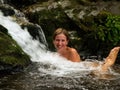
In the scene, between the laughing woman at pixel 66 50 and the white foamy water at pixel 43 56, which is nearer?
the laughing woman at pixel 66 50

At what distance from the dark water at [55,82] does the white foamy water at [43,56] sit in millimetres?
374

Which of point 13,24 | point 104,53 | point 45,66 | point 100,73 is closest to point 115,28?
point 104,53

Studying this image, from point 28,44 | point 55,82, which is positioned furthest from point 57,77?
point 28,44

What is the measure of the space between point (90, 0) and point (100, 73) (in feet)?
25.0

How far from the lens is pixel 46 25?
12156 mm

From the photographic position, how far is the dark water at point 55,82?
6305 mm

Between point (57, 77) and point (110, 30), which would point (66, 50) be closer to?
point (57, 77)

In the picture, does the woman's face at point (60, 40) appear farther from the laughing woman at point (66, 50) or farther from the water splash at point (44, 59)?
the water splash at point (44, 59)

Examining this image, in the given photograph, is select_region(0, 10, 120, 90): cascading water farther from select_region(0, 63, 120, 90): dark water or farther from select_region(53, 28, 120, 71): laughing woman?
select_region(53, 28, 120, 71): laughing woman

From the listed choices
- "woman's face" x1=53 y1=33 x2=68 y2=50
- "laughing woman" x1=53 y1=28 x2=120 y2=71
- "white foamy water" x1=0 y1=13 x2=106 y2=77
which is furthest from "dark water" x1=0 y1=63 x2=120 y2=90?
"woman's face" x1=53 y1=33 x2=68 y2=50

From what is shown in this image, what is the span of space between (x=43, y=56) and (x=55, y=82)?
3650 mm

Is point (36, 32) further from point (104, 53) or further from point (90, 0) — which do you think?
point (90, 0)

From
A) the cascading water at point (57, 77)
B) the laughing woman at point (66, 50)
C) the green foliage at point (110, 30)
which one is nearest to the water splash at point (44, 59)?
the cascading water at point (57, 77)

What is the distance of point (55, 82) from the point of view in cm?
666
